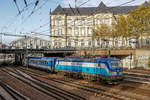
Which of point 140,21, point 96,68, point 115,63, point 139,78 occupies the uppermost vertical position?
point 140,21

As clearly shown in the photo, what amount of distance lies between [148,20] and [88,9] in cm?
3494

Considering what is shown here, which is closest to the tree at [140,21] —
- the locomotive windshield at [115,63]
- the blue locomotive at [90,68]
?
the blue locomotive at [90,68]

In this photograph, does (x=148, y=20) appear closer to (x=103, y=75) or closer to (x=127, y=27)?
(x=127, y=27)

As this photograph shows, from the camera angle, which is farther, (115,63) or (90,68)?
(90,68)

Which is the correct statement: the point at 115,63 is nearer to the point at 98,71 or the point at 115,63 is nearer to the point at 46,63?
the point at 98,71

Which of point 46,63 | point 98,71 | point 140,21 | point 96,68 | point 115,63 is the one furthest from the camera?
point 140,21

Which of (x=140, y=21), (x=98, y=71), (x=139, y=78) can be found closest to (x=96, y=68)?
(x=98, y=71)

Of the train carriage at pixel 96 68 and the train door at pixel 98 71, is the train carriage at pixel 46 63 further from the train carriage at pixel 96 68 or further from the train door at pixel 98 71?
the train door at pixel 98 71

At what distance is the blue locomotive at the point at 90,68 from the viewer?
65.5 ft

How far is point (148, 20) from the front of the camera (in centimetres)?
4084

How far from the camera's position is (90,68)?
22.6 m

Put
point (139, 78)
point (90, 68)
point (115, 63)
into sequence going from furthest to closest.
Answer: point (139, 78)
point (90, 68)
point (115, 63)

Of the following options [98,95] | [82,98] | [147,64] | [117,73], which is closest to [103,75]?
[117,73]

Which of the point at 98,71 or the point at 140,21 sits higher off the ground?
the point at 140,21
